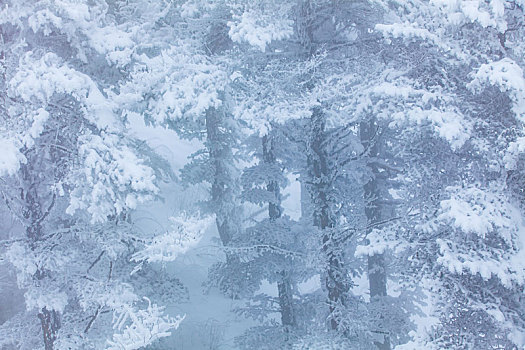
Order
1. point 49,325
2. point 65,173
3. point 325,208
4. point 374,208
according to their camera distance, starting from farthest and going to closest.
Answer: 1. point 374,208
2. point 325,208
3. point 49,325
4. point 65,173

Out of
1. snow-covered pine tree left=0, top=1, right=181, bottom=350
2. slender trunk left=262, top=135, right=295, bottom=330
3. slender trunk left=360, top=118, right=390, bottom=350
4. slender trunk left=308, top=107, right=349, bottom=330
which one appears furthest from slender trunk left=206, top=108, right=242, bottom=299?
snow-covered pine tree left=0, top=1, right=181, bottom=350

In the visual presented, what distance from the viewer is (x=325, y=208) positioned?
923 centimetres

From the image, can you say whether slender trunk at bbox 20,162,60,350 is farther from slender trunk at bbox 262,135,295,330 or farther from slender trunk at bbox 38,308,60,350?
slender trunk at bbox 262,135,295,330

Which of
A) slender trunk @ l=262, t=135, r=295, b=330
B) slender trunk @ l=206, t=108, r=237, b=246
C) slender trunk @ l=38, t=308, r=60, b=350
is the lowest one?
slender trunk @ l=38, t=308, r=60, b=350

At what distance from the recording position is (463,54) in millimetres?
6535

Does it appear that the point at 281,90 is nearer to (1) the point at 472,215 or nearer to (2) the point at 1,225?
(1) the point at 472,215

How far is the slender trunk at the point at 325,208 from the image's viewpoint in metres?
8.96

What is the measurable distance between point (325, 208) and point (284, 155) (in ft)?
6.45

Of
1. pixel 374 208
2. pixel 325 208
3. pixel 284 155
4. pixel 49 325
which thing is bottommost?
pixel 49 325

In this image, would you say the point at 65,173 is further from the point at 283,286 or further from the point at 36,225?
the point at 283,286

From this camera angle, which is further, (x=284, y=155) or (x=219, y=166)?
(x=219, y=166)

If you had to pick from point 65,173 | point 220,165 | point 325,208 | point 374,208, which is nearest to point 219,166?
point 220,165

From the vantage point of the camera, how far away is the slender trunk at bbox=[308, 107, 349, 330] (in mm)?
8961

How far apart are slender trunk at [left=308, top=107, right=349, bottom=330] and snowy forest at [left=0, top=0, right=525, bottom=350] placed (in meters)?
0.05
